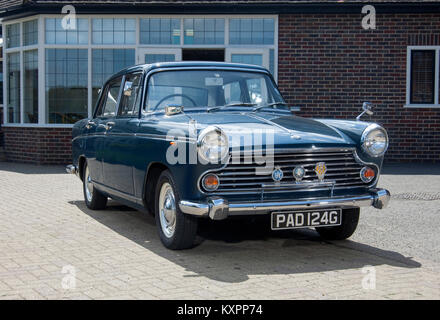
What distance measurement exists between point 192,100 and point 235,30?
8.60m

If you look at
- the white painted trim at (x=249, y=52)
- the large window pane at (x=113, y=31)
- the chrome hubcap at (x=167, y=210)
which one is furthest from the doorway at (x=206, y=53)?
the chrome hubcap at (x=167, y=210)

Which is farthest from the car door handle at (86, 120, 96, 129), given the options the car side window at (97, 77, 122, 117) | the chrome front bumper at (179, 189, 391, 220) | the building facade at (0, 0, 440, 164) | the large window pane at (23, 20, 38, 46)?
the large window pane at (23, 20, 38, 46)

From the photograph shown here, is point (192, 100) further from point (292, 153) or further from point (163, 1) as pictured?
point (163, 1)

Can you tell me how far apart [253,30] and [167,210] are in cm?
966

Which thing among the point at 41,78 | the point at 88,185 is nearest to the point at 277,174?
the point at 88,185

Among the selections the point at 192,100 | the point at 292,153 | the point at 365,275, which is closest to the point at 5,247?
the point at 192,100

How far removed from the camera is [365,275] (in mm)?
4668

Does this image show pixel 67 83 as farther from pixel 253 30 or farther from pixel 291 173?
pixel 291 173

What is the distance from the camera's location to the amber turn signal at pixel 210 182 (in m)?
4.92

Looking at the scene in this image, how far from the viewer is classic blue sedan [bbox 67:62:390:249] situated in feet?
16.2

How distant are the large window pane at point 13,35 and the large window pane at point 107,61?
2384 millimetres

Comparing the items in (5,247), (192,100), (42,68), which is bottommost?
(5,247)

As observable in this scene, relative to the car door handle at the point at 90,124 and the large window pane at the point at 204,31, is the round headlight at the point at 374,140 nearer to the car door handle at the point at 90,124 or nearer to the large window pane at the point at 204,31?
the car door handle at the point at 90,124

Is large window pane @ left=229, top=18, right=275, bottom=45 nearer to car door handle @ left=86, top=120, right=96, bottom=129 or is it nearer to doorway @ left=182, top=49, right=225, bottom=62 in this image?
doorway @ left=182, top=49, right=225, bottom=62
